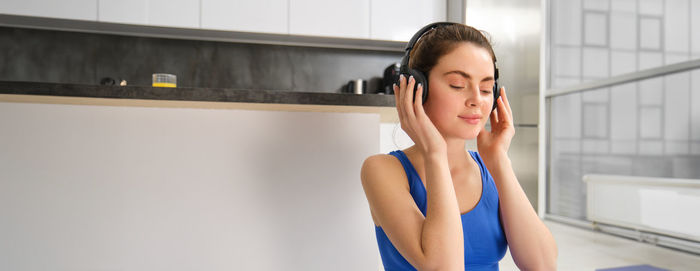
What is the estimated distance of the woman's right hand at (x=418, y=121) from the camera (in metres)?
0.88

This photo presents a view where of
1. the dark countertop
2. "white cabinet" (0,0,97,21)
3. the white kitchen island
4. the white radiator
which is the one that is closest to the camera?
the dark countertop

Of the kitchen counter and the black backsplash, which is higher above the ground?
the black backsplash

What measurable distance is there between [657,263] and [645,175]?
1.24m

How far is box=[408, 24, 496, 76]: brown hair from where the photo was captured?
96 centimetres

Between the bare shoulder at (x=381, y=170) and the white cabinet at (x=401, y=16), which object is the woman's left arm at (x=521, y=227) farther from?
the white cabinet at (x=401, y=16)

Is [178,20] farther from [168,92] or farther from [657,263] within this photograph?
[657,263]

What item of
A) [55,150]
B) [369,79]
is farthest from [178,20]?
[55,150]

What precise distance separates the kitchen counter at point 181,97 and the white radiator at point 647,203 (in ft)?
11.4

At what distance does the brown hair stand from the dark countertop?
0.89 ft

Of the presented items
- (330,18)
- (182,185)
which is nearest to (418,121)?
(182,185)

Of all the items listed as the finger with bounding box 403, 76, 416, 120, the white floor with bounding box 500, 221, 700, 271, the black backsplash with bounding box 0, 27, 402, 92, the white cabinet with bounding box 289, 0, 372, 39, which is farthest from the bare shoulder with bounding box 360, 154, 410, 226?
the black backsplash with bounding box 0, 27, 402, 92

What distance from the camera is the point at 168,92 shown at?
3.66ft

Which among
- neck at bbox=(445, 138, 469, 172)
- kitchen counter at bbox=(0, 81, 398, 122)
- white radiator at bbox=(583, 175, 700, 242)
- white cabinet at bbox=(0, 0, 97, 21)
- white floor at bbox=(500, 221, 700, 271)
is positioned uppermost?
white cabinet at bbox=(0, 0, 97, 21)

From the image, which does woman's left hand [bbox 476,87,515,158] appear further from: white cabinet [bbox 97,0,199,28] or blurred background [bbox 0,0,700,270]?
white cabinet [bbox 97,0,199,28]
